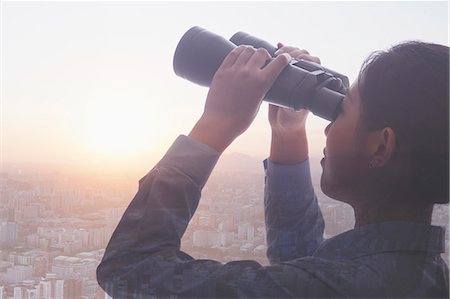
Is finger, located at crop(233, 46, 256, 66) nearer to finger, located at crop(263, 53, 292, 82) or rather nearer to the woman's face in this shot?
finger, located at crop(263, 53, 292, 82)

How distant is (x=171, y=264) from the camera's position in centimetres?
58

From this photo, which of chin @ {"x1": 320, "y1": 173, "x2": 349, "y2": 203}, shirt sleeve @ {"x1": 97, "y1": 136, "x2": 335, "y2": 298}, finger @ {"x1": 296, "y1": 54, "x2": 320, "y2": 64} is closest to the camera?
shirt sleeve @ {"x1": 97, "y1": 136, "x2": 335, "y2": 298}

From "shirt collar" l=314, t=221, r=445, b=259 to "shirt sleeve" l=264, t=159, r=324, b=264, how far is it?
19 cm

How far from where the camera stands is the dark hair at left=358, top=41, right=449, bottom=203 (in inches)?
24.7

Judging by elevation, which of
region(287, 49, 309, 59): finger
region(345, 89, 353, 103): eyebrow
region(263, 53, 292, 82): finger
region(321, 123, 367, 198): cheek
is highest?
region(287, 49, 309, 59): finger

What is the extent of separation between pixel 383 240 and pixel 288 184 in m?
0.25

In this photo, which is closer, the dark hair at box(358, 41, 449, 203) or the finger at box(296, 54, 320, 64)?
the dark hair at box(358, 41, 449, 203)

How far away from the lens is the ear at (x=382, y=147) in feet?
2.10

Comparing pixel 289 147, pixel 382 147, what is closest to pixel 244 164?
pixel 289 147

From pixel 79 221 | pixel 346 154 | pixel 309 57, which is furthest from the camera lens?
pixel 79 221

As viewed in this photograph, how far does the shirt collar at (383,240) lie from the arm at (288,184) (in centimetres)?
19

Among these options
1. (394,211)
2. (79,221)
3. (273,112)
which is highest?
(273,112)

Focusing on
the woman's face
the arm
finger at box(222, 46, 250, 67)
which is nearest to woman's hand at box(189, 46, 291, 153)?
finger at box(222, 46, 250, 67)

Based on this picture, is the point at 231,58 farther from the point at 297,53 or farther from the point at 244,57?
the point at 297,53
